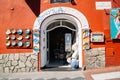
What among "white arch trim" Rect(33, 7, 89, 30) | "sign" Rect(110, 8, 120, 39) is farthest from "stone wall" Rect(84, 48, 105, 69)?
"white arch trim" Rect(33, 7, 89, 30)

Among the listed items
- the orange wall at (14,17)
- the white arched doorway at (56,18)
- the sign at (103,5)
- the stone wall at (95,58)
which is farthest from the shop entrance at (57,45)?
the sign at (103,5)

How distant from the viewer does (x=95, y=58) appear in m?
15.6

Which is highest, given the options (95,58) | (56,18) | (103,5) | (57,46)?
(103,5)

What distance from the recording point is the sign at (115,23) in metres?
15.4

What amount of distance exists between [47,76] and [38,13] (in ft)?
11.7

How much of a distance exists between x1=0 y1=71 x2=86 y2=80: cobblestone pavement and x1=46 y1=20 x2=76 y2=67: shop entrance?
1.71 m

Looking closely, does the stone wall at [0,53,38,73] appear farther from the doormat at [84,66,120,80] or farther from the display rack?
the doormat at [84,66,120,80]

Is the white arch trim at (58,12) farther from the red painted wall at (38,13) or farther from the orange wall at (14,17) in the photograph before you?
the orange wall at (14,17)

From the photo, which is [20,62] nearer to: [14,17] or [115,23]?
[14,17]

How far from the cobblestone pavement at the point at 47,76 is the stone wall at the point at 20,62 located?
49 centimetres

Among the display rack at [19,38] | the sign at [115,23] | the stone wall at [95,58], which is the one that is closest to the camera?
the sign at [115,23]

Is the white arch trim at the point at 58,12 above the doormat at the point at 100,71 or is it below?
above

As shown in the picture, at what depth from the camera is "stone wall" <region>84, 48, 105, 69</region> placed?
50.8 feet

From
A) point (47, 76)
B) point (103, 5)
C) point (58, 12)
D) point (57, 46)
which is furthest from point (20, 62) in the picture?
point (103, 5)
